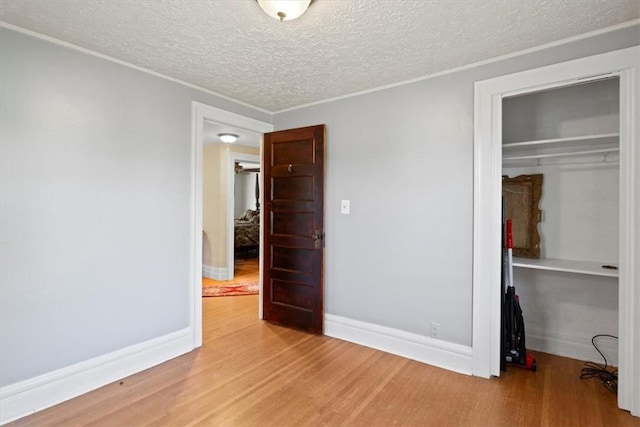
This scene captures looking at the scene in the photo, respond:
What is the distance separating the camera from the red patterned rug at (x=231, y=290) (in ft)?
15.1

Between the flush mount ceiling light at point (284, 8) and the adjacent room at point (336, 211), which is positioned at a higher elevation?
the flush mount ceiling light at point (284, 8)

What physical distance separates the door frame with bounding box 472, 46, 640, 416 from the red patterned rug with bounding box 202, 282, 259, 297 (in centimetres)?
317

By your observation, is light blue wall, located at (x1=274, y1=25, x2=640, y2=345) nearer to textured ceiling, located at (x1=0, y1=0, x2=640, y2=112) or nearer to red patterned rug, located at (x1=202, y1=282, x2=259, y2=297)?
textured ceiling, located at (x1=0, y1=0, x2=640, y2=112)

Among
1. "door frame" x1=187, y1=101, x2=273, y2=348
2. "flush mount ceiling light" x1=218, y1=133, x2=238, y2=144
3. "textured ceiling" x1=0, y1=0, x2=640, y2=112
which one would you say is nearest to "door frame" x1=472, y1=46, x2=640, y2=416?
"textured ceiling" x1=0, y1=0, x2=640, y2=112

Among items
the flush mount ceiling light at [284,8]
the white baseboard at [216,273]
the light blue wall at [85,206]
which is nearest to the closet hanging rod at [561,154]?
the flush mount ceiling light at [284,8]

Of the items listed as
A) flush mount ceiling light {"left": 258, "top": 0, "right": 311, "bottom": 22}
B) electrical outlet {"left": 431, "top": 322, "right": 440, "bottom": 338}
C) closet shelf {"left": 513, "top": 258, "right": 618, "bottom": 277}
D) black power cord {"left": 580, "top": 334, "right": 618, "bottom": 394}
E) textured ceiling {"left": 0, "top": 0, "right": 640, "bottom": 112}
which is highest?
textured ceiling {"left": 0, "top": 0, "right": 640, "bottom": 112}

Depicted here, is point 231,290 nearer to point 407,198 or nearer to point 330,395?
point 330,395

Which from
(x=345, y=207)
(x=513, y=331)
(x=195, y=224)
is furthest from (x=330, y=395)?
(x=195, y=224)

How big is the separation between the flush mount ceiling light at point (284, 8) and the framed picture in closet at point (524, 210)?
2.32 m

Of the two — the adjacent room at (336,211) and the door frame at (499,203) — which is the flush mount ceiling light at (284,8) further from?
the door frame at (499,203)

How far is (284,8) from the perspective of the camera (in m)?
1.62

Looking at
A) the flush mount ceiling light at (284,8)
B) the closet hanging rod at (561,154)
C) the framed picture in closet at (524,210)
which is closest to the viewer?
the flush mount ceiling light at (284,8)

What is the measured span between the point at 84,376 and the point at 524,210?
145 inches

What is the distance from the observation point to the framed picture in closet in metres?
2.79
